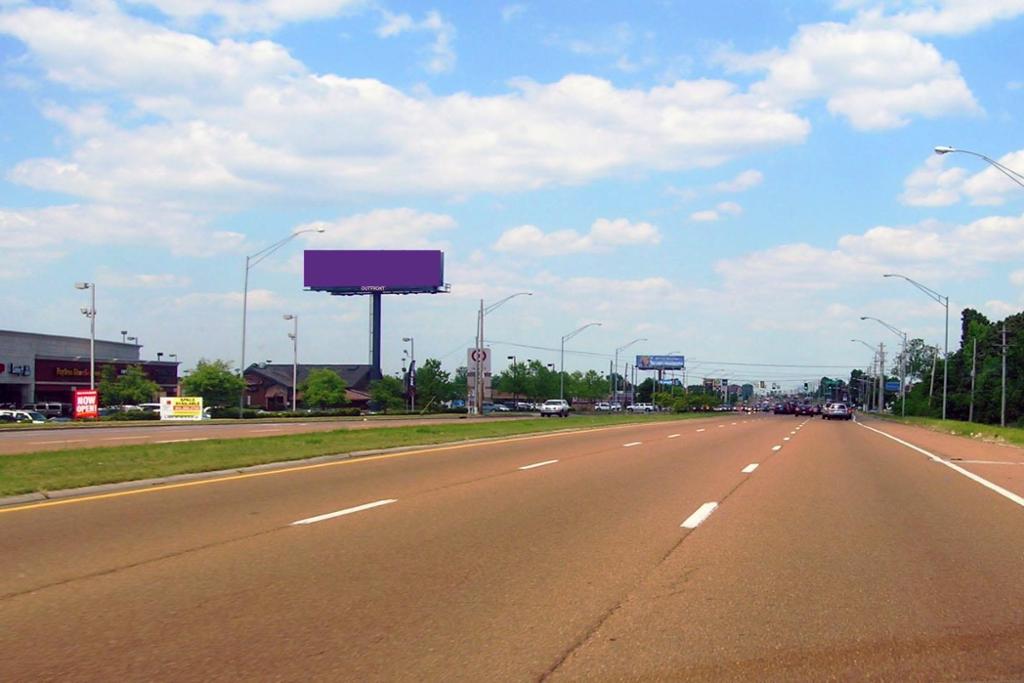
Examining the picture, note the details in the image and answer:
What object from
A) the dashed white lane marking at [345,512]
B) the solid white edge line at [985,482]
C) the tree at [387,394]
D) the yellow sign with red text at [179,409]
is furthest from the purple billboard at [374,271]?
the dashed white lane marking at [345,512]

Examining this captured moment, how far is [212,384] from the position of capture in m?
84.4

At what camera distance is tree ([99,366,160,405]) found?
3573 inches

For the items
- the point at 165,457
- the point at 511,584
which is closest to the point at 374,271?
the point at 165,457

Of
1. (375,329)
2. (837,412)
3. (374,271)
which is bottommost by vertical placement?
(837,412)

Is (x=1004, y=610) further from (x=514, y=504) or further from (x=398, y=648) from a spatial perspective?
(x=514, y=504)

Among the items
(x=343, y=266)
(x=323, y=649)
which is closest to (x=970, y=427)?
(x=323, y=649)

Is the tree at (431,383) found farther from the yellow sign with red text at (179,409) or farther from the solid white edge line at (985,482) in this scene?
the solid white edge line at (985,482)

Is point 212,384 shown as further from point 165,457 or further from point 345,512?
point 345,512

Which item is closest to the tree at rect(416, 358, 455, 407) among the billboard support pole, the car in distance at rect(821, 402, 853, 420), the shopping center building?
the billboard support pole

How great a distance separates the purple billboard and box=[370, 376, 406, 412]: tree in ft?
37.1

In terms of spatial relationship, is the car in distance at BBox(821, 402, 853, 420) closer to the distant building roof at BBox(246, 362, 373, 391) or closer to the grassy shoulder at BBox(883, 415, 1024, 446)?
the grassy shoulder at BBox(883, 415, 1024, 446)

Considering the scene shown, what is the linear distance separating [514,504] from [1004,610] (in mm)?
7934

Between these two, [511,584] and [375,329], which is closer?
[511,584]

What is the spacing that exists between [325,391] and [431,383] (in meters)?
15.9
